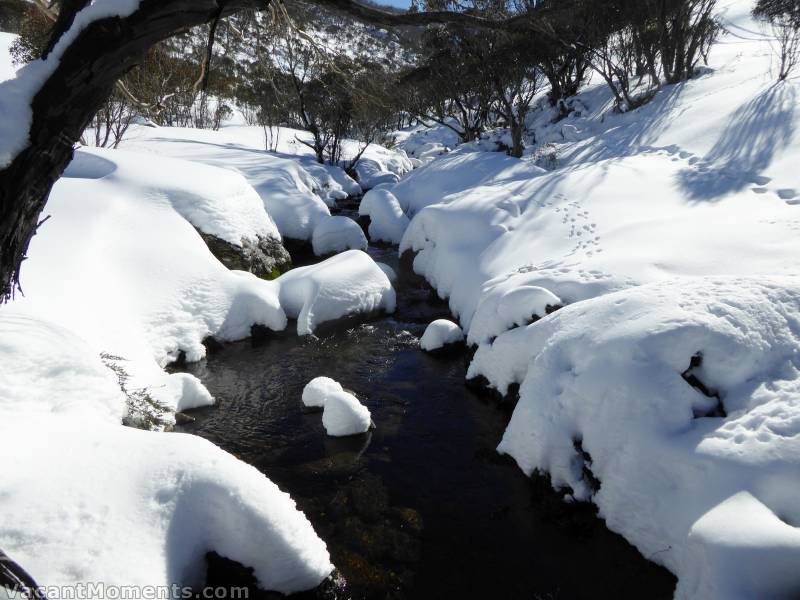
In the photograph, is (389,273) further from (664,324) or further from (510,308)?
(664,324)

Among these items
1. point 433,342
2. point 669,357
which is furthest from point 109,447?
point 433,342

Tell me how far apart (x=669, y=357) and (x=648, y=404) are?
1.86 feet

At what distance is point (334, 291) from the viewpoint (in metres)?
9.52

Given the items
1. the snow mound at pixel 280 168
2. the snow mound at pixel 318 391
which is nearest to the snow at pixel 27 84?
the snow mound at pixel 318 391

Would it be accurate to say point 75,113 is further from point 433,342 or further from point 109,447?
point 433,342

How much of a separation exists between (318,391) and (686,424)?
14.9 feet

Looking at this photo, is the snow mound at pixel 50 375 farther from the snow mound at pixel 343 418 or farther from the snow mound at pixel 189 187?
the snow mound at pixel 189 187

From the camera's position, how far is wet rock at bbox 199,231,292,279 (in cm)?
1077

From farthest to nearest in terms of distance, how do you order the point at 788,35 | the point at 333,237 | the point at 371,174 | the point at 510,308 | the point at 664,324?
1. the point at 371,174
2. the point at 788,35
3. the point at 333,237
4. the point at 510,308
5. the point at 664,324

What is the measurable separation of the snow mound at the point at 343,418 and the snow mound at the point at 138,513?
7.84 ft

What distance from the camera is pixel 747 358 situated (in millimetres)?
4648

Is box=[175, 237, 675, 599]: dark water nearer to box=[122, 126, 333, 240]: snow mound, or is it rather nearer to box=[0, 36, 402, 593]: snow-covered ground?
box=[0, 36, 402, 593]: snow-covered ground

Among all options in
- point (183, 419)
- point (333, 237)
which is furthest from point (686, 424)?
point (333, 237)

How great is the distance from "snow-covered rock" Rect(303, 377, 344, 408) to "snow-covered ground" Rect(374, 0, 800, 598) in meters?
2.22
